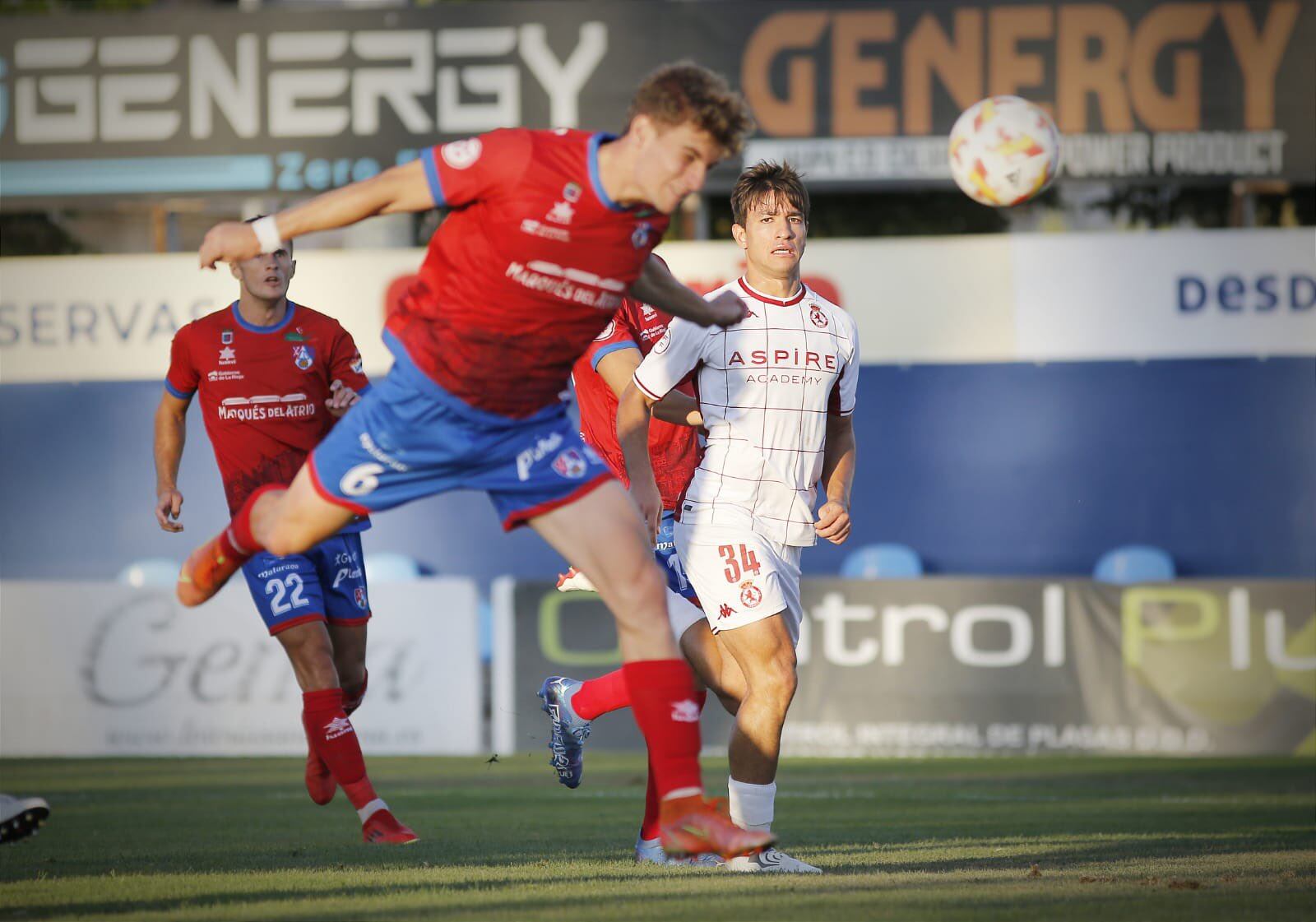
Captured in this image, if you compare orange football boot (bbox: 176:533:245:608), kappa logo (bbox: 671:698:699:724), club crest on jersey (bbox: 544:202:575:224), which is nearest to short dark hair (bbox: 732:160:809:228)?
club crest on jersey (bbox: 544:202:575:224)

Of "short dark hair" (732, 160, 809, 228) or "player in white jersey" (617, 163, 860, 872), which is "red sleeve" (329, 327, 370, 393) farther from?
"short dark hair" (732, 160, 809, 228)

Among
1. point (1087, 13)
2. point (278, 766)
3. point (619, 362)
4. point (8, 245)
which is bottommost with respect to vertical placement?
point (278, 766)

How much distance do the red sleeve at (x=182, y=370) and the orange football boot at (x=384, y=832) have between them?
1.92 meters

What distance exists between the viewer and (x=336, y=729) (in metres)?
6.73

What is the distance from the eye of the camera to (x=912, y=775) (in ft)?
34.6

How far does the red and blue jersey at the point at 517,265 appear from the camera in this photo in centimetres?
456

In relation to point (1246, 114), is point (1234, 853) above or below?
below

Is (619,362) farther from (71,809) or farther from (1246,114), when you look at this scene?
(1246,114)

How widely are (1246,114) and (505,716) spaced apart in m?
7.84

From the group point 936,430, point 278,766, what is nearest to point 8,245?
point 278,766

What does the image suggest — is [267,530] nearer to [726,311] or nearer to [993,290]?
[726,311]

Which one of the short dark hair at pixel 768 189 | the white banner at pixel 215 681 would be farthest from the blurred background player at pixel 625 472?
the white banner at pixel 215 681

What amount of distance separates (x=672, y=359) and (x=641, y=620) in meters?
1.38

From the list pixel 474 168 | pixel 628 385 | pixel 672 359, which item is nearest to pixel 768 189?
pixel 672 359
